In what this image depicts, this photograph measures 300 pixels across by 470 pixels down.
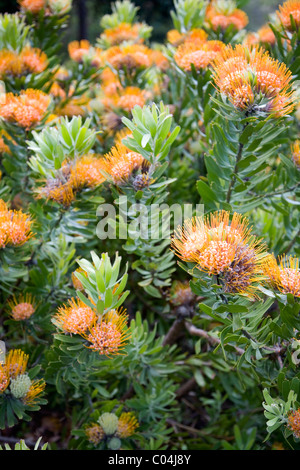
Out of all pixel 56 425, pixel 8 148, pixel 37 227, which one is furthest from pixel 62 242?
pixel 56 425

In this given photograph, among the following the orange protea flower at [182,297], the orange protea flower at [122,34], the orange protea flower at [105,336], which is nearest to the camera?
the orange protea flower at [105,336]

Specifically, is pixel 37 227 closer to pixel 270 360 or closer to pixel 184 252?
pixel 184 252

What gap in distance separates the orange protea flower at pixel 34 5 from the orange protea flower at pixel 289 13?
42.2 inches

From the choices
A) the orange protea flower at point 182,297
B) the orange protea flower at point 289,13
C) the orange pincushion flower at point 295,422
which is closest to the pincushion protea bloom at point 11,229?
the orange protea flower at point 182,297

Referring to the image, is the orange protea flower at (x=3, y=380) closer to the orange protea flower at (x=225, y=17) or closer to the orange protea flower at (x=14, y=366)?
the orange protea flower at (x=14, y=366)

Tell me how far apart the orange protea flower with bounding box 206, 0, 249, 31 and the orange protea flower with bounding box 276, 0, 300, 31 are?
0.48m

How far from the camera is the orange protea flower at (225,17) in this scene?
2.07 meters

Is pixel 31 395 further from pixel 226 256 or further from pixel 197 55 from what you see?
pixel 197 55

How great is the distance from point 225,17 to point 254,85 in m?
1.22

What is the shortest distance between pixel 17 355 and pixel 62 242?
403mm

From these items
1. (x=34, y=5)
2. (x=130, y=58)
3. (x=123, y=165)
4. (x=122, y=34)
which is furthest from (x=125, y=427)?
(x=122, y=34)

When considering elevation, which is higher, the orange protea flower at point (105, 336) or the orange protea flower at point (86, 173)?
the orange protea flower at point (86, 173)

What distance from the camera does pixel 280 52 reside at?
156 centimetres

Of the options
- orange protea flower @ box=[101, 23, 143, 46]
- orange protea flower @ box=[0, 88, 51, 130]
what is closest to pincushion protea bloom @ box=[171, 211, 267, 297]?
orange protea flower @ box=[0, 88, 51, 130]
